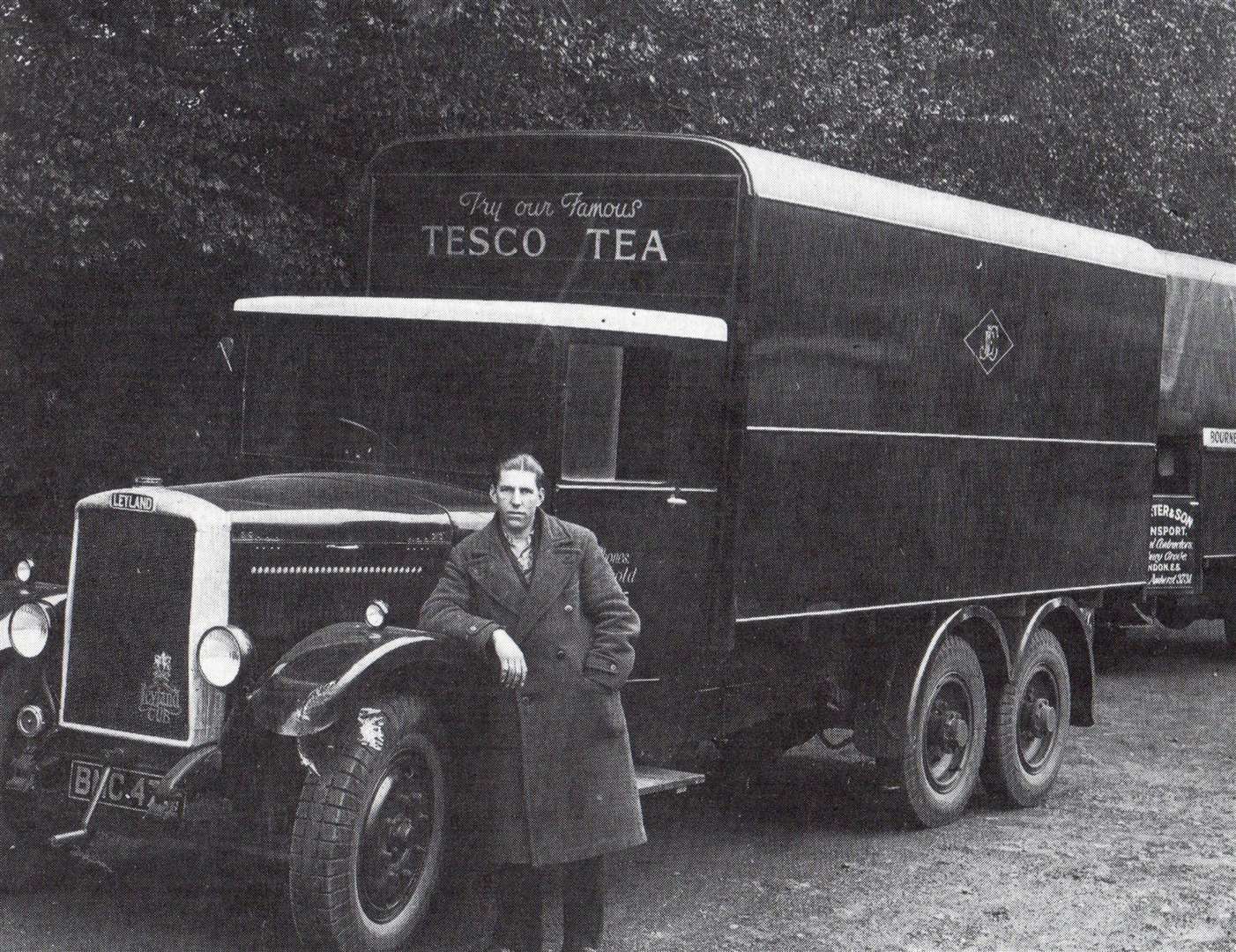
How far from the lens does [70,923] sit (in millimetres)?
6754

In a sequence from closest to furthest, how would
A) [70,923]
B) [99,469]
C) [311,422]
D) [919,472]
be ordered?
[70,923], [311,422], [919,472], [99,469]

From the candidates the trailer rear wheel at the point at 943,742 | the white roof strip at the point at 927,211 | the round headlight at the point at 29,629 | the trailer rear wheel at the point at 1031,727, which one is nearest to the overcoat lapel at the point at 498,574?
the round headlight at the point at 29,629

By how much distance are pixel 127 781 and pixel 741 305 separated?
3043 mm

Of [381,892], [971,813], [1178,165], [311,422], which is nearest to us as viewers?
[381,892]

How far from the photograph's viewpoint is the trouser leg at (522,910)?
20.1 feet

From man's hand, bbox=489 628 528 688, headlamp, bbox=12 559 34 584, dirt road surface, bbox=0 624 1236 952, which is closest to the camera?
man's hand, bbox=489 628 528 688

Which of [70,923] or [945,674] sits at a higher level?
[945,674]

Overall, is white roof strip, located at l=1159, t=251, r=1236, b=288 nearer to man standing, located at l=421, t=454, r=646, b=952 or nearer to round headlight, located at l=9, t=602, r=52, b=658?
man standing, located at l=421, t=454, r=646, b=952

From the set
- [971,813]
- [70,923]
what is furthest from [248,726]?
[971,813]

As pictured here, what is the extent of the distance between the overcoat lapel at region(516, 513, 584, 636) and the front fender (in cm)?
42

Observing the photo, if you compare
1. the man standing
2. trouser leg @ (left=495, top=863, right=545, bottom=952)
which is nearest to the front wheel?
the man standing

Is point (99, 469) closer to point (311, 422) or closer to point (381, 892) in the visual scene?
point (311, 422)

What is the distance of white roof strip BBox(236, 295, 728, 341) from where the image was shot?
7145 mm

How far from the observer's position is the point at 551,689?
6012 millimetres
